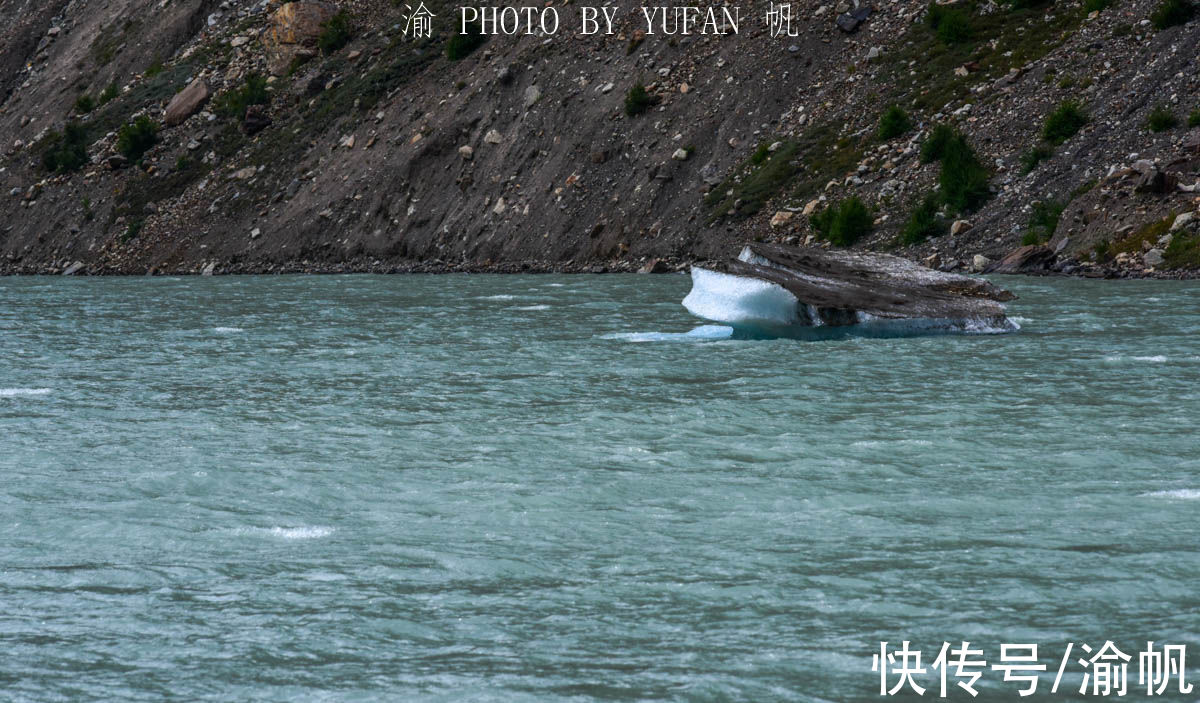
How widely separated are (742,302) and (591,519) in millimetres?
9026

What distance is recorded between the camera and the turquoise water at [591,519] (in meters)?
5.48

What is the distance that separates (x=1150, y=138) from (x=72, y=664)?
28237 mm

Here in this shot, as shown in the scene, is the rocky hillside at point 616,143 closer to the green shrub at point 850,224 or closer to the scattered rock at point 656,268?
the green shrub at point 850,224

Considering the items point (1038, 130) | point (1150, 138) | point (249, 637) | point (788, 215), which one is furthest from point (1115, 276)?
point (249, 637)

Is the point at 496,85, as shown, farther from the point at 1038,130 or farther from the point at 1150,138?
the point at 1150,138

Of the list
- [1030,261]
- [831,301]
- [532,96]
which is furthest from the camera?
[532,96]

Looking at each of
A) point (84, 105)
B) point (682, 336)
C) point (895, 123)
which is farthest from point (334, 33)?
point (682, 336)

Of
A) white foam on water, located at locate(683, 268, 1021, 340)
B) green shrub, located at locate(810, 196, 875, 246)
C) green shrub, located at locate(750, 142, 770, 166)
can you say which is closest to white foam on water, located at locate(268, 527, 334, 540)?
white foam on water, located at locate(683, 268, 1021, 340)

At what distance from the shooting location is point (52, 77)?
61000mm

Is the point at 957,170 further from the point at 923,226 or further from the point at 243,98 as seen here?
the point at 243,98

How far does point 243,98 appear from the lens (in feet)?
165

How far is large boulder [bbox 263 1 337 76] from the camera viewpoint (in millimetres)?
51469

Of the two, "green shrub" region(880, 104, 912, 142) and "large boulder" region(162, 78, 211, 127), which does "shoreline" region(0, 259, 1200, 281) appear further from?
"large boulder" region(162, 78, 211, 127)

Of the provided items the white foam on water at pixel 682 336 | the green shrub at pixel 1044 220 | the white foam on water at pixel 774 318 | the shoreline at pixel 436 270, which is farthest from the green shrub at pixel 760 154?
the white foam on water at pixel 774 318
